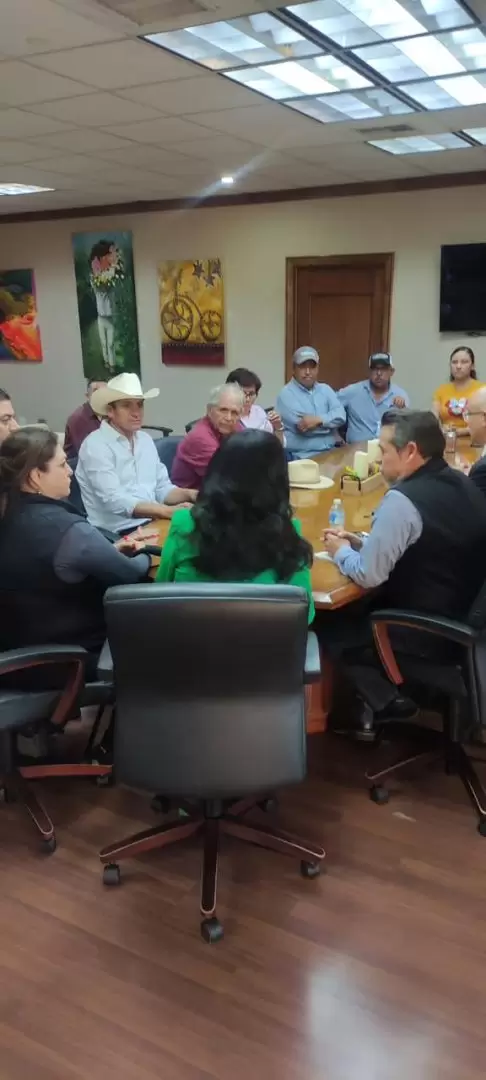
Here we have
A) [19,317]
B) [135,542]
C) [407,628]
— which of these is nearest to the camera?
[407,628]

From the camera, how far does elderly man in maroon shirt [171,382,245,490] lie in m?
3.40

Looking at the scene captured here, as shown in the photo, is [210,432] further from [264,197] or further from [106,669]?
[264,197]

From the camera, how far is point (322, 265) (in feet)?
20.8

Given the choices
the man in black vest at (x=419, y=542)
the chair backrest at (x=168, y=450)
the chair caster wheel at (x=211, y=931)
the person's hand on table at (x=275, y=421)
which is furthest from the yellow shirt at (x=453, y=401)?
the chair caster wheel at (x=211, y=931)

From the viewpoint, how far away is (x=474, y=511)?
222 cm

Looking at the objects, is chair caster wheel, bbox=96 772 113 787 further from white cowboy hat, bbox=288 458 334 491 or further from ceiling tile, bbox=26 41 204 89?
ceiling tile, bbox=26 41 204 89

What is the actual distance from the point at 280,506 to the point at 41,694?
0.85 m

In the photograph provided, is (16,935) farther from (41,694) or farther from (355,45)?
(355,45)

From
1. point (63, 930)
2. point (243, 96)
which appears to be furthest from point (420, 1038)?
point (243, 96)

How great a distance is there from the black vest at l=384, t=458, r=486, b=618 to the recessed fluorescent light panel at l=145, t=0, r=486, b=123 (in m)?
1.63

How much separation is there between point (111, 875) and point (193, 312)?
573cm

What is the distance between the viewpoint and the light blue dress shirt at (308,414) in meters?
5.11

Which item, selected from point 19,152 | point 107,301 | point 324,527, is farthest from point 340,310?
point 324,527

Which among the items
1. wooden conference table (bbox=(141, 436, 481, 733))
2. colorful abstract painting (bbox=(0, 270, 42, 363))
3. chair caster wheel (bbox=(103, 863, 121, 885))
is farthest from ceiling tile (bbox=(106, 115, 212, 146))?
colorful abstract painting (bbox=(0, 270, 42, 363))
